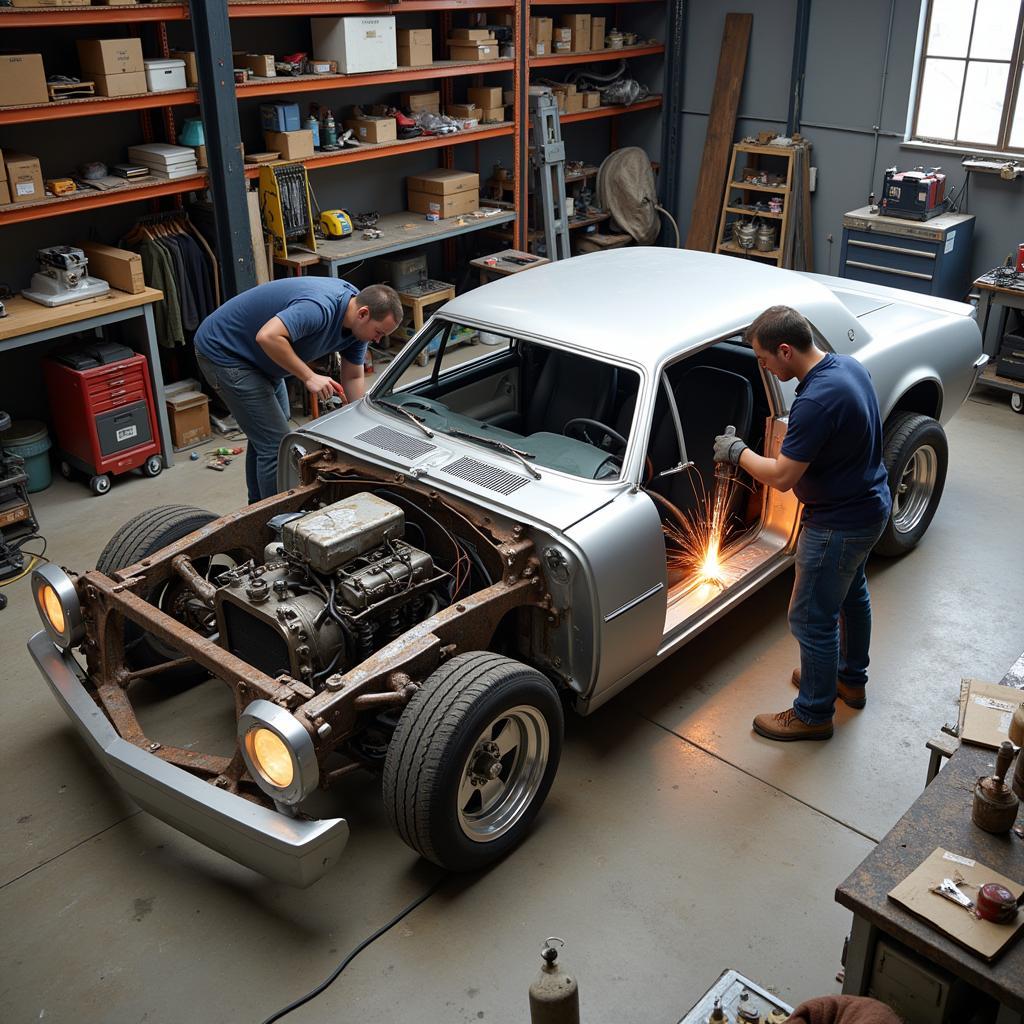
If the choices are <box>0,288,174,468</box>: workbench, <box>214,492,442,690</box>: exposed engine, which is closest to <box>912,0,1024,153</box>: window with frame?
<box>0,288,174,468</box>: workbench

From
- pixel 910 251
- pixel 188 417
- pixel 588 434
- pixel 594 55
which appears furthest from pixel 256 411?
pixel 594 55

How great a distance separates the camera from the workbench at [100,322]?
5922mm

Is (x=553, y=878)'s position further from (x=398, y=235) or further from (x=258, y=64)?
(x=398, y=235)

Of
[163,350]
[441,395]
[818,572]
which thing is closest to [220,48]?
[163,350]

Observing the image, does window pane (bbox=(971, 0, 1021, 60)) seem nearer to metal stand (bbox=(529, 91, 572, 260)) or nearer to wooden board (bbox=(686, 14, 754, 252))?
wooden board (bbox=(686, 14, 754, 252))

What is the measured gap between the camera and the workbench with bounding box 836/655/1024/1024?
2307mm

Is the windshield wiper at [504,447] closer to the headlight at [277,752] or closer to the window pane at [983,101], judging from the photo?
the headlight at [277,752]

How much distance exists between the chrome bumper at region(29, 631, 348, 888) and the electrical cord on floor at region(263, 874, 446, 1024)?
33cm

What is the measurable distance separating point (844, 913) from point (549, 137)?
717 centimetres

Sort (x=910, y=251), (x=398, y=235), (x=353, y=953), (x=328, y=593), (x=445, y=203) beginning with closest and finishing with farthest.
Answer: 1. (x=353, y=953)
2. (x=328, y=593)
3. (x=398, y=235)
4. (x=910, y=251)
5. (x=445, y=203)

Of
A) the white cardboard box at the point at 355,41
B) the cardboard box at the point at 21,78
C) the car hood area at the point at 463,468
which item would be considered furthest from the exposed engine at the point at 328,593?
the white cardboard box at the point at 355,41

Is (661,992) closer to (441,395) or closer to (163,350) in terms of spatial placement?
(441,395)

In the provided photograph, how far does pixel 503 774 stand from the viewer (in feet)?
12.6

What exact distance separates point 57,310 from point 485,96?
4203 mm
